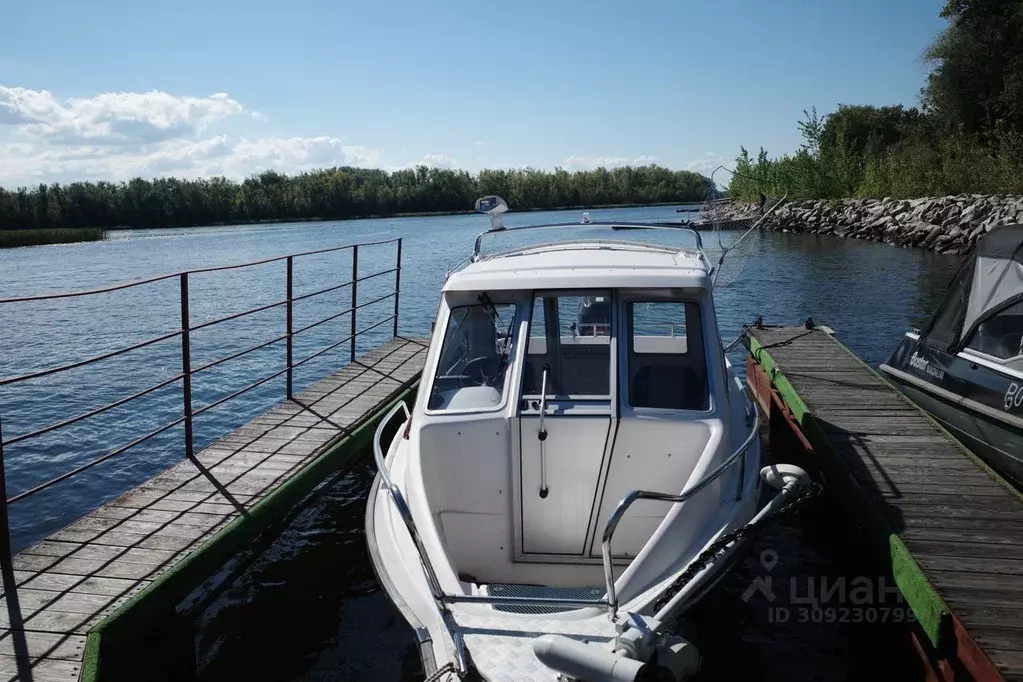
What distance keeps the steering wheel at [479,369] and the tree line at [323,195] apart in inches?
3095

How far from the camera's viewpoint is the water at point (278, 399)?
6.12 meters

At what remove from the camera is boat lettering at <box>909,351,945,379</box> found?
9.31m

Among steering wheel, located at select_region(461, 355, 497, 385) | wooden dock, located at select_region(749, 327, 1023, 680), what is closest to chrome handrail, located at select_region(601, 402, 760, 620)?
wooden dock, located at select_region(749, 327, 1023, 680)

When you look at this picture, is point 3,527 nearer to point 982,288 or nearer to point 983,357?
point 983,357

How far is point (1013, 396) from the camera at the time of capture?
7.74 m

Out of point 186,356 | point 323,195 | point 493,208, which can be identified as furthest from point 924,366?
point 323,195

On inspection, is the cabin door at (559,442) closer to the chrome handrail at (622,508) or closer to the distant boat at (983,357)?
the chrome handrail at (622,508)

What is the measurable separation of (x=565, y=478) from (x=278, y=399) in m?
9.15

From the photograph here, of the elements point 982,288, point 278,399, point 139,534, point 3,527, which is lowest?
point 278,399

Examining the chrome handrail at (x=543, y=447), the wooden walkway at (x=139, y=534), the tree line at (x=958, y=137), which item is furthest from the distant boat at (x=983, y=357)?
the tree line at (x=958, y=137)

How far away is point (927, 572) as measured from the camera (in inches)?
199

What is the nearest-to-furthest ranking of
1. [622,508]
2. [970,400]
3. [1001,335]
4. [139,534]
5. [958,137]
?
[622,508], [139,534], [970,400], [1001,335], [958,137]

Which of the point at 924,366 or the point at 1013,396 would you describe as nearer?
the point at 1013,396

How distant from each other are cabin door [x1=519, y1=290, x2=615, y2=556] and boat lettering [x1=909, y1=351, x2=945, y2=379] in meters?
5.28
